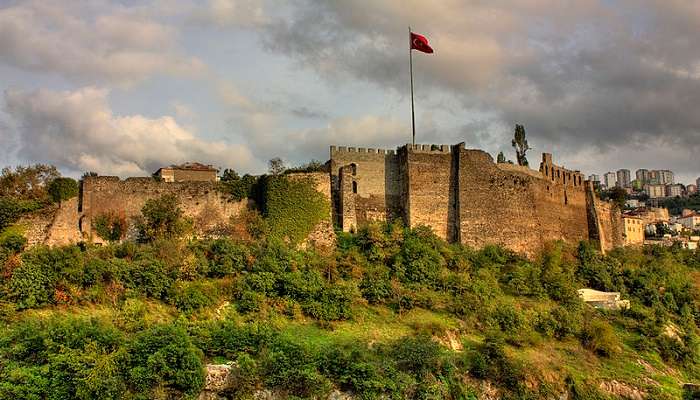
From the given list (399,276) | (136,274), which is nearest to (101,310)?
(136,274)

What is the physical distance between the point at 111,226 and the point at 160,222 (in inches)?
77.4

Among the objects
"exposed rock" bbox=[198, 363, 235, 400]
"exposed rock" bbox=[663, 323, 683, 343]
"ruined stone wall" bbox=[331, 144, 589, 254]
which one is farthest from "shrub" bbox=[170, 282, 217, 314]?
"exposed rock" bbox=[663, 323, 683, 343]

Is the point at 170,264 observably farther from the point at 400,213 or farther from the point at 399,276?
the point at 400,213

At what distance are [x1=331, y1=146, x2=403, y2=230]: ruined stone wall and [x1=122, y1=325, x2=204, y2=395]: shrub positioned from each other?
14573 mm

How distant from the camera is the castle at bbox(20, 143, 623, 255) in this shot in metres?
29.0

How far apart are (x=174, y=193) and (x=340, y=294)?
930 cm

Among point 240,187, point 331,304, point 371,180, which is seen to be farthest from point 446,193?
point 331,304

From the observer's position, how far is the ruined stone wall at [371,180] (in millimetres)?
33281

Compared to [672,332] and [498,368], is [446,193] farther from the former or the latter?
[498,368]

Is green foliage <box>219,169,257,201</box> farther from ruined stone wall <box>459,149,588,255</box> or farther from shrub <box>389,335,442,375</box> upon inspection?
shrub <box>389,335,442,375</box>

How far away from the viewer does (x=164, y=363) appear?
18.9 m

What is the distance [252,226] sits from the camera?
97.8ft

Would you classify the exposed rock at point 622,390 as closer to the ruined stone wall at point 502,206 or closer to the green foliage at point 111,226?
the ruined stone wall at point 502,206

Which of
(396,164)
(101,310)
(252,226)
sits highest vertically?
(396,164)
